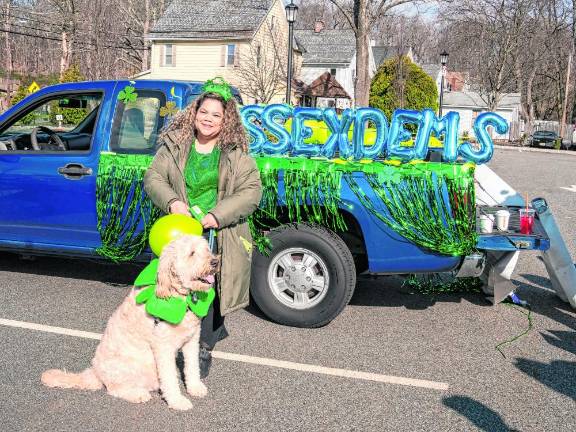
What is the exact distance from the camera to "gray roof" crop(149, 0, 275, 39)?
3600 centimetres

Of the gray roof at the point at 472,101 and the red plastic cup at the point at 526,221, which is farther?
the gray roof at the point at 472,101

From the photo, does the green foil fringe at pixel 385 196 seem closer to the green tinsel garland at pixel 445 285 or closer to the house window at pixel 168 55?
the green tinsel garland at pixel 445 285

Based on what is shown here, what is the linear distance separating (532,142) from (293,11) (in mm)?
30855

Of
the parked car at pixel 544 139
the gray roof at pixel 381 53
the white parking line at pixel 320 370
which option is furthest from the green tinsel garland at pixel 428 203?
the gray roof at pixel 381 53

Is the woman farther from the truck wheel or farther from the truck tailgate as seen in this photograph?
the truck tailgate

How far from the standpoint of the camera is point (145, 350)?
11.1 feet

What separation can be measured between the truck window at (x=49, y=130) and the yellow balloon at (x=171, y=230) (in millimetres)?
2522

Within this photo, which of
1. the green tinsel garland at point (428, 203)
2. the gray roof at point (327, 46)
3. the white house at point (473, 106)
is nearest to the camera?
the green tinsel garland at point (428, 203)

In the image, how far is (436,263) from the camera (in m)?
4.62

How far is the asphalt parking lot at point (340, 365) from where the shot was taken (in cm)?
347

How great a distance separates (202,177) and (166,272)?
796mm

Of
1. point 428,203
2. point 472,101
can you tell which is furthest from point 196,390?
point 472,101

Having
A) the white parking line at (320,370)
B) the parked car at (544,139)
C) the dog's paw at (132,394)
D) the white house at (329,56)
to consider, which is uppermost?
the white house at (329,56)

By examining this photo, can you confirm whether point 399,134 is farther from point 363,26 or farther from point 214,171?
point 363,26
